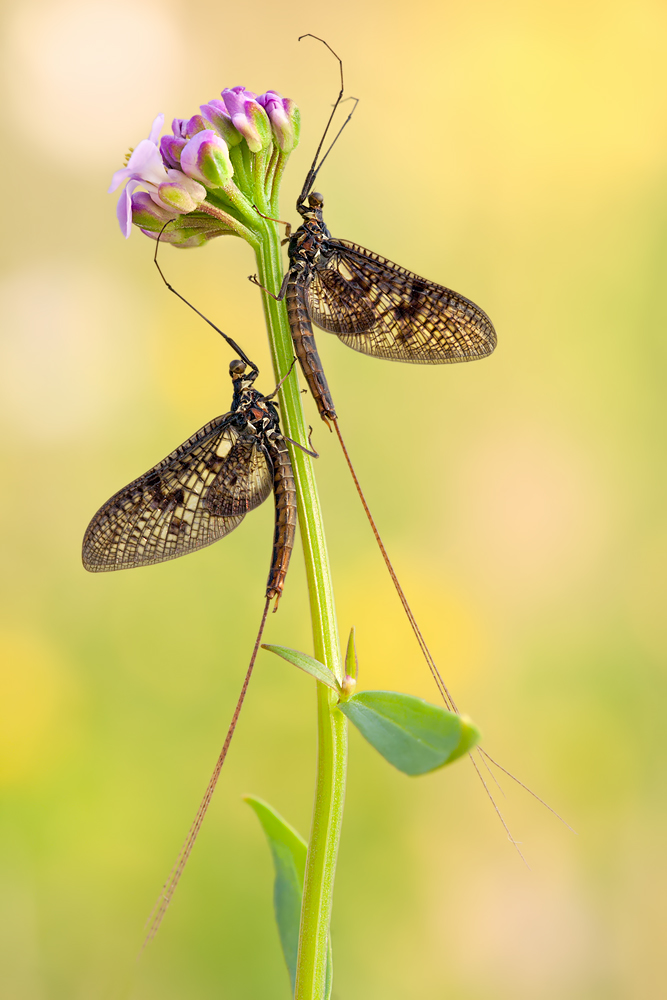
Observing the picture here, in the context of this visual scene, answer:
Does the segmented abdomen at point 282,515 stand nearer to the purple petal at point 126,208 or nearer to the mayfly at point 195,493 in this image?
the mayfly at point 195,493

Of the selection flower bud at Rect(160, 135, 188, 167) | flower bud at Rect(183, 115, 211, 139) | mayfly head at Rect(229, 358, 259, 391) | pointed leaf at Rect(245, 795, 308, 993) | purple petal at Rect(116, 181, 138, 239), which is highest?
flower bud at Rect(183, 115, 211, 139)

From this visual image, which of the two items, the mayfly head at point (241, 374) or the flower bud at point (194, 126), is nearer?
the flower bud at point (194, 126)

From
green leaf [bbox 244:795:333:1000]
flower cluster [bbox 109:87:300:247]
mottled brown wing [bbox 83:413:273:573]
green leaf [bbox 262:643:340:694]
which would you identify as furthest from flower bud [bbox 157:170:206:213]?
green leaf [bbox 244:795:333:1000]

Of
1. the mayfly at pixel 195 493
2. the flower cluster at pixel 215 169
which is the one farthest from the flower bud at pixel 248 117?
the mayfly at pixel 195 493

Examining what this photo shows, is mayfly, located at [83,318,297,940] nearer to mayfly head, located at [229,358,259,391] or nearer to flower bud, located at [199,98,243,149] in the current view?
mayfly head, located at [229,358,259,391]

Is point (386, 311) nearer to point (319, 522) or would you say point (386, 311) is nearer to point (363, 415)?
point (319, 522)

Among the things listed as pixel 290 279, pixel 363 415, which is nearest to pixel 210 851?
pixel 363 415

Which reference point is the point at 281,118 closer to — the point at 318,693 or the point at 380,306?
the point at 380,306
